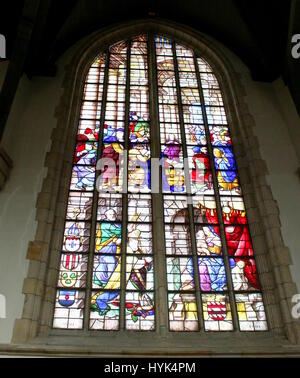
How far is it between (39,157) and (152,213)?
219cm

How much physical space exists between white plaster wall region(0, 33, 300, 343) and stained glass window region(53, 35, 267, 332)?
57 cm

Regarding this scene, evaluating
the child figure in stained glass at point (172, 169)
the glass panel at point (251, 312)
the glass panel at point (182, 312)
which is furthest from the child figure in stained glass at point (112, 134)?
the glass panel at point (251, 312)

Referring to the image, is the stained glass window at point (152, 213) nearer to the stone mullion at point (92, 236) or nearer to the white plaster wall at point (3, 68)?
the stone mullion at point (92, 236)

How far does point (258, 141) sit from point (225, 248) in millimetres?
2394

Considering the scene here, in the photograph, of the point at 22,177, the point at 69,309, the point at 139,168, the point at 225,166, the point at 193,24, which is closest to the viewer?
the point at 69,309

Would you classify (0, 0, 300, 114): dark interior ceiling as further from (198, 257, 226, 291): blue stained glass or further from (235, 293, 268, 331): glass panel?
(235, 293, 268, 331): glass panel

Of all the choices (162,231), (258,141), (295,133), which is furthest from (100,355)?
(295,133)

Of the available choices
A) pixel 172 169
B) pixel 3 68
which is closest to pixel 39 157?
pixel 3 68

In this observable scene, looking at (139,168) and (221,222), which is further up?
(139,168)

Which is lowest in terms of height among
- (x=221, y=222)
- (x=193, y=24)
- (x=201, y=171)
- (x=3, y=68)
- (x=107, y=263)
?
(x=107, y=263)

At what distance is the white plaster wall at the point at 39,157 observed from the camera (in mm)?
6410

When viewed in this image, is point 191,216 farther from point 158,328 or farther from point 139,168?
point 158,328

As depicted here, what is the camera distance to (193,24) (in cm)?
1077

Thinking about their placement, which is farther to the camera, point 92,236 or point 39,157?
point 39,157
